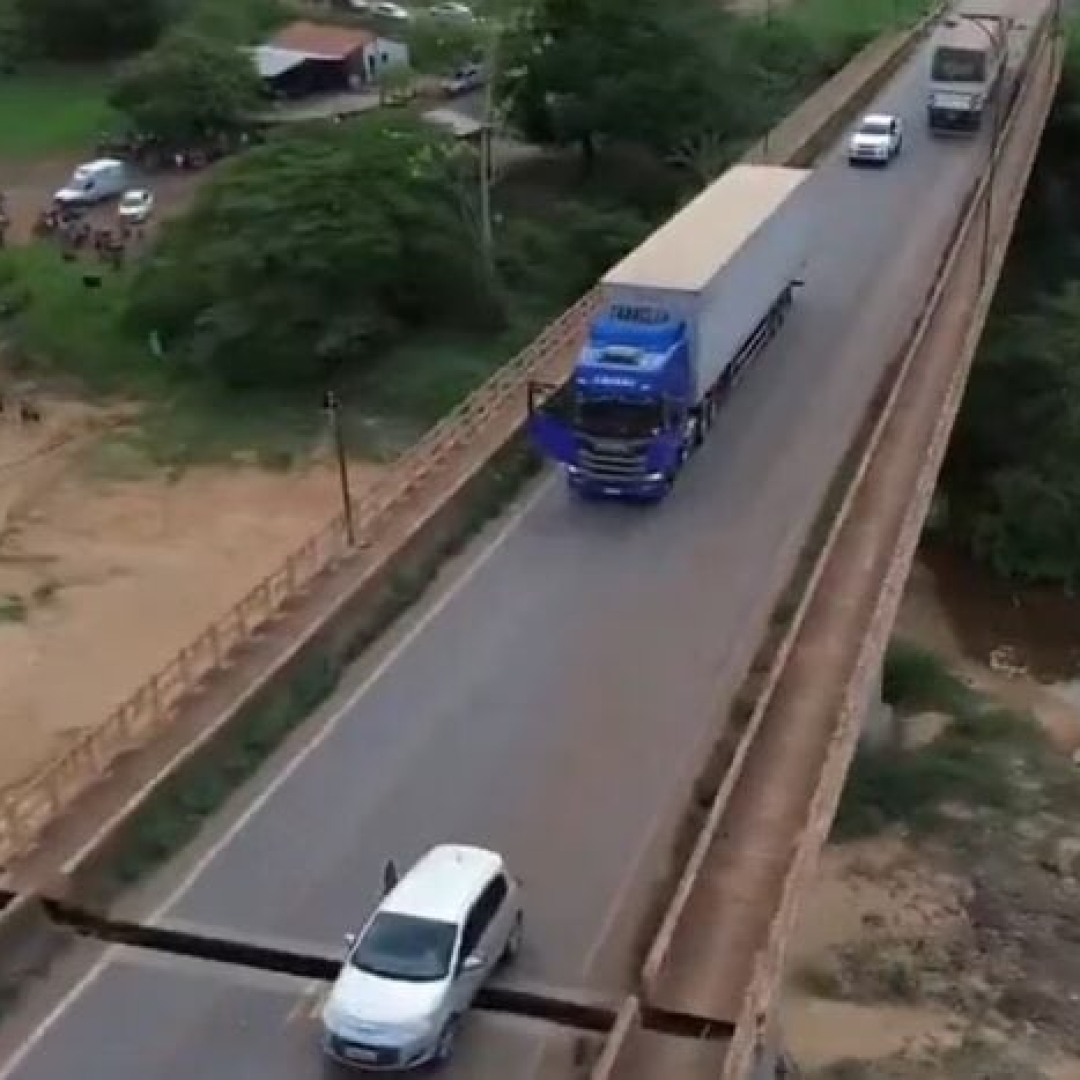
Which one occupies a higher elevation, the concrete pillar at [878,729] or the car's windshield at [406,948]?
the car's windshield at [406,948]

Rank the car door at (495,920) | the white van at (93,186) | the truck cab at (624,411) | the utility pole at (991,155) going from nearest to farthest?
the car door at (495,920), the truck cab at (624,411), the utility pole at (991,155), the white van at (93,186)

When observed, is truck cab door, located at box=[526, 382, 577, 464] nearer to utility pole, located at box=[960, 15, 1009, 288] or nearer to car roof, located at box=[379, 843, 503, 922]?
car roof, located at box=[379, 843, 503, 922]

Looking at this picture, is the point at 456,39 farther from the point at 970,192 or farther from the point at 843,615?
the point at 843,615

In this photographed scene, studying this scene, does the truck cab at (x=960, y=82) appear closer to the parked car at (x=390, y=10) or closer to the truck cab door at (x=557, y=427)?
the truck cab door at (x=557, y=427)

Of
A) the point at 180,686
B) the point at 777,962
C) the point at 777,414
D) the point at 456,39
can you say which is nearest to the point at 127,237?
the point at 456,39

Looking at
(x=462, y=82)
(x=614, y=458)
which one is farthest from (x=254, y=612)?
(x=462, y=82)

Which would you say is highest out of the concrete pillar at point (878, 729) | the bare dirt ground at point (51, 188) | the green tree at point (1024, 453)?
the concrete pillar at point (878, 729)

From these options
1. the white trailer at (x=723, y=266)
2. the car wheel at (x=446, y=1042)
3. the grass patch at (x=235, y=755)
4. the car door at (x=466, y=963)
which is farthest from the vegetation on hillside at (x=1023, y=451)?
the car wheel at (x=446, y=1042)
